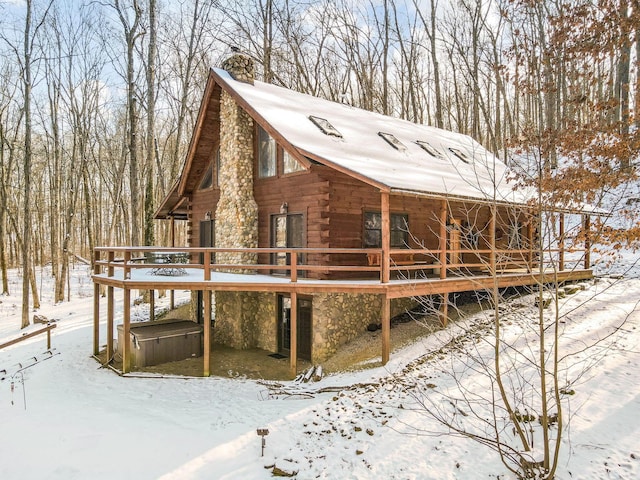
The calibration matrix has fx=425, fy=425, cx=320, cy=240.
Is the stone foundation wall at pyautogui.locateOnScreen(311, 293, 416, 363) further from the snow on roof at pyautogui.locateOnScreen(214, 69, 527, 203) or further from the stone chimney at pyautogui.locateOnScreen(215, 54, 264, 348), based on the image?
the snow on roof at pyautogui.locateOnScreen(214, 69, 527, 203)

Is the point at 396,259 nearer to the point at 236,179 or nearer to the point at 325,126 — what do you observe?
the point at 325,126

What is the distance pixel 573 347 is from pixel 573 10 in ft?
24.0

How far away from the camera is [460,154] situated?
695 inches

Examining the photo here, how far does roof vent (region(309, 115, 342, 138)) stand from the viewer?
13.1m

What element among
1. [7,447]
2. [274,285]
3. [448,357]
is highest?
[274,285]

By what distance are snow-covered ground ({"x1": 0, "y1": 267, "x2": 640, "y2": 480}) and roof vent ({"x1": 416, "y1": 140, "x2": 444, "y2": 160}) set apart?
6837 millimetres

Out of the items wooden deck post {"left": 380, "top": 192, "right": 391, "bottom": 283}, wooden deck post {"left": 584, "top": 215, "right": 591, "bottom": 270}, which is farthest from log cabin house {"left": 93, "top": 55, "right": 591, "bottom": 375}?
wooden deck post {"left": 584, "top": 215, "right": 591, "bottom": 270}

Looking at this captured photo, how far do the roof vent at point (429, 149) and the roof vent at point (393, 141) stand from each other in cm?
138

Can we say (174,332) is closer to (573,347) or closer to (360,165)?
(360,165)

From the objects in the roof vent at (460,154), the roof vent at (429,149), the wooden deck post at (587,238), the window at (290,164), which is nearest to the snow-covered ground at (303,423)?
the wooden deck post at (587,238)

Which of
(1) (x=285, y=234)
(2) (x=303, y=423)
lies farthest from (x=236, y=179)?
(2) (x=303, y=423)

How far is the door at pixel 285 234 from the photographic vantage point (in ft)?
41.4

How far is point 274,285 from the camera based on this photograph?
1063cm

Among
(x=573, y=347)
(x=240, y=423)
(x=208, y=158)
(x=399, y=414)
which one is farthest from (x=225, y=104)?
(x=573, y=347)
